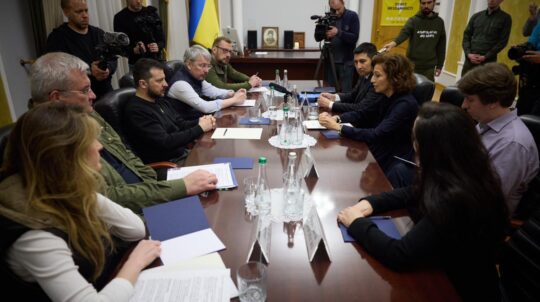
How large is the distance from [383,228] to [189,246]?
0.62 meters

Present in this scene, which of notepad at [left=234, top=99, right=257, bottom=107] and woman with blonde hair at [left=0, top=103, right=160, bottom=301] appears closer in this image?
woman with blonde hair at [left=0, top=103, right=160, bottom=301]

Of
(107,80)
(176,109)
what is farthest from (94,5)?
(176,109)

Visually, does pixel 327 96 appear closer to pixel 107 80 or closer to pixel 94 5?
pixel 107 80

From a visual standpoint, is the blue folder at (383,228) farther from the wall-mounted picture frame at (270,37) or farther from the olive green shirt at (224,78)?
the wall-mounted picture frame at (270,37)

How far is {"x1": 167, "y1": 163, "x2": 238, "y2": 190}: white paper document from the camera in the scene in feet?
4.80

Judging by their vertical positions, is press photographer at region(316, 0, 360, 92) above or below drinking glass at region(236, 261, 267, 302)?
above

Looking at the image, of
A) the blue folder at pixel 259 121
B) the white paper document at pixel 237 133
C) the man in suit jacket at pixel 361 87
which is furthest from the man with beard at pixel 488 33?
the white paper document at pixel 237 133

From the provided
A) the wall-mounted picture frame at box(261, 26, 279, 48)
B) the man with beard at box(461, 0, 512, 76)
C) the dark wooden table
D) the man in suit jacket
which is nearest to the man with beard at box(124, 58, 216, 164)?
the man in suit jacket

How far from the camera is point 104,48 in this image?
2701mm

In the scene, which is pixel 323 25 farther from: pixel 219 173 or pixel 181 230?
pixel 181 230

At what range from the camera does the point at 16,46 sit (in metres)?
2.69

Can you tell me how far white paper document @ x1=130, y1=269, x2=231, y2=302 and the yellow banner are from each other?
21.2 ft

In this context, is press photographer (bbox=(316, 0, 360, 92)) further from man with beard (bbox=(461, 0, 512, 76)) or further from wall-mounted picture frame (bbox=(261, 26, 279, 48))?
wall-mounted picture frame (bbox=(261, 26, 279, 48))

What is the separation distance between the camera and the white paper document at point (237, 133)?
2.11 meters
